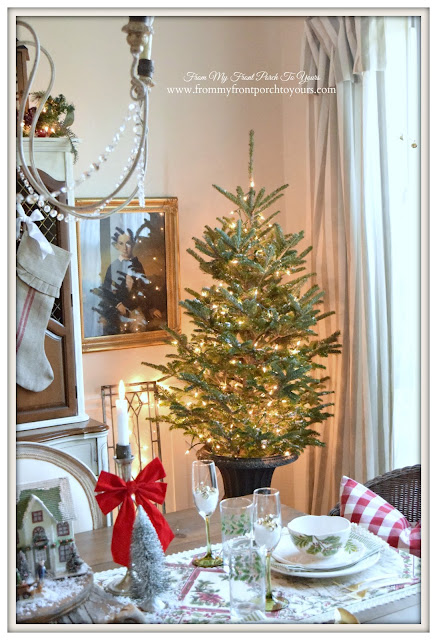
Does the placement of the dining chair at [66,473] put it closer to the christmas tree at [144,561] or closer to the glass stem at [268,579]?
the christmas tree at [144,561]

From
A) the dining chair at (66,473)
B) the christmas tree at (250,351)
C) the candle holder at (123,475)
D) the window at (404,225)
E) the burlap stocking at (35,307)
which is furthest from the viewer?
the christmas tree at (250,351)

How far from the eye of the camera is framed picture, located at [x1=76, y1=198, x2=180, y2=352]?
3.67m

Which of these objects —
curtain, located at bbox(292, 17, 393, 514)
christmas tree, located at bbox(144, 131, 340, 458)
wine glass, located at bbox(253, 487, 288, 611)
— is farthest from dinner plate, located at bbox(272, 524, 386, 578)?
curtain, located at bbox(292, 17, 393, 514)

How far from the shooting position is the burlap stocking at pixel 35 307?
290 cm

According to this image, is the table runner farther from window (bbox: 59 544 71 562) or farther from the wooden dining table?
window (bbox: 59 544 71 562)

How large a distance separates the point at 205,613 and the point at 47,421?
5.79 ft

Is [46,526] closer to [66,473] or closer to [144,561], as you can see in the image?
[144,561]

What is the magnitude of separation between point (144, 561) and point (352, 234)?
2285 mm

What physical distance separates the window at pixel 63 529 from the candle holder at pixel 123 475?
0.51 ft

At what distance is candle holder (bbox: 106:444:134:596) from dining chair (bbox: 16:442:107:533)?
0.50 meters

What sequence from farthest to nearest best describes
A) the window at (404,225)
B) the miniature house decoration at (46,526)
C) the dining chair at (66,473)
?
1. the window at (404,225)
2. the dining chair at (66,473)
3. the miniature house decoration at (46,526)

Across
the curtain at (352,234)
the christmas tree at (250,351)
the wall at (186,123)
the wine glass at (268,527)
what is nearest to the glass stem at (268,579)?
the wine glass at (268,527)
